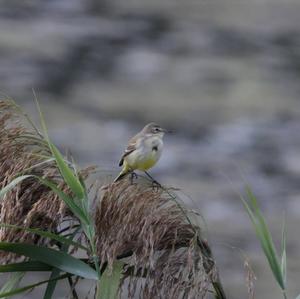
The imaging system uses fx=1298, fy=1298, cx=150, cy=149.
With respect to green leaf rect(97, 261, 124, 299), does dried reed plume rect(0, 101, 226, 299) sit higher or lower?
higher

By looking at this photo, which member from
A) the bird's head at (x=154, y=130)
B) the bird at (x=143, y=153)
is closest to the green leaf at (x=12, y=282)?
the bird at (x=143, y=153)

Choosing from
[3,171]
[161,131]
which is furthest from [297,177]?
[3,171]

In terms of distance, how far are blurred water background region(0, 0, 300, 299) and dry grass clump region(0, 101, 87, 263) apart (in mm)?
4103

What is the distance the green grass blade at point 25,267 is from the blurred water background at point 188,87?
4.16 m

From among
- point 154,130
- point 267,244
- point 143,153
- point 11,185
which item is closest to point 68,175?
point 11,185

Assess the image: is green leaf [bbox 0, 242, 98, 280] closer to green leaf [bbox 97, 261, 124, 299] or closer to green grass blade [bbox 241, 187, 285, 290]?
green leaf [bbox 97, 261, 124, 299]

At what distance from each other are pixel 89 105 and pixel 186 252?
576 centimetres

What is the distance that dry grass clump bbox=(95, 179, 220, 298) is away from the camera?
2.70 m

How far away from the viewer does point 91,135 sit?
823cm

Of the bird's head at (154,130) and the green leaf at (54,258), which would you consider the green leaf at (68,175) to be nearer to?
the green leaf at (54,258)

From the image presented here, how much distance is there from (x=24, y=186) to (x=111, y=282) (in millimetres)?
Result: 304

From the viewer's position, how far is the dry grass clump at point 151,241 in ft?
8.87

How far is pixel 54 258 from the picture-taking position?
2.71 m

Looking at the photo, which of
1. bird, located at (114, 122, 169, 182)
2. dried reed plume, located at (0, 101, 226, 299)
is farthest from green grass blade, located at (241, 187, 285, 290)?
bird, located at (114, 122, 169, 182)
